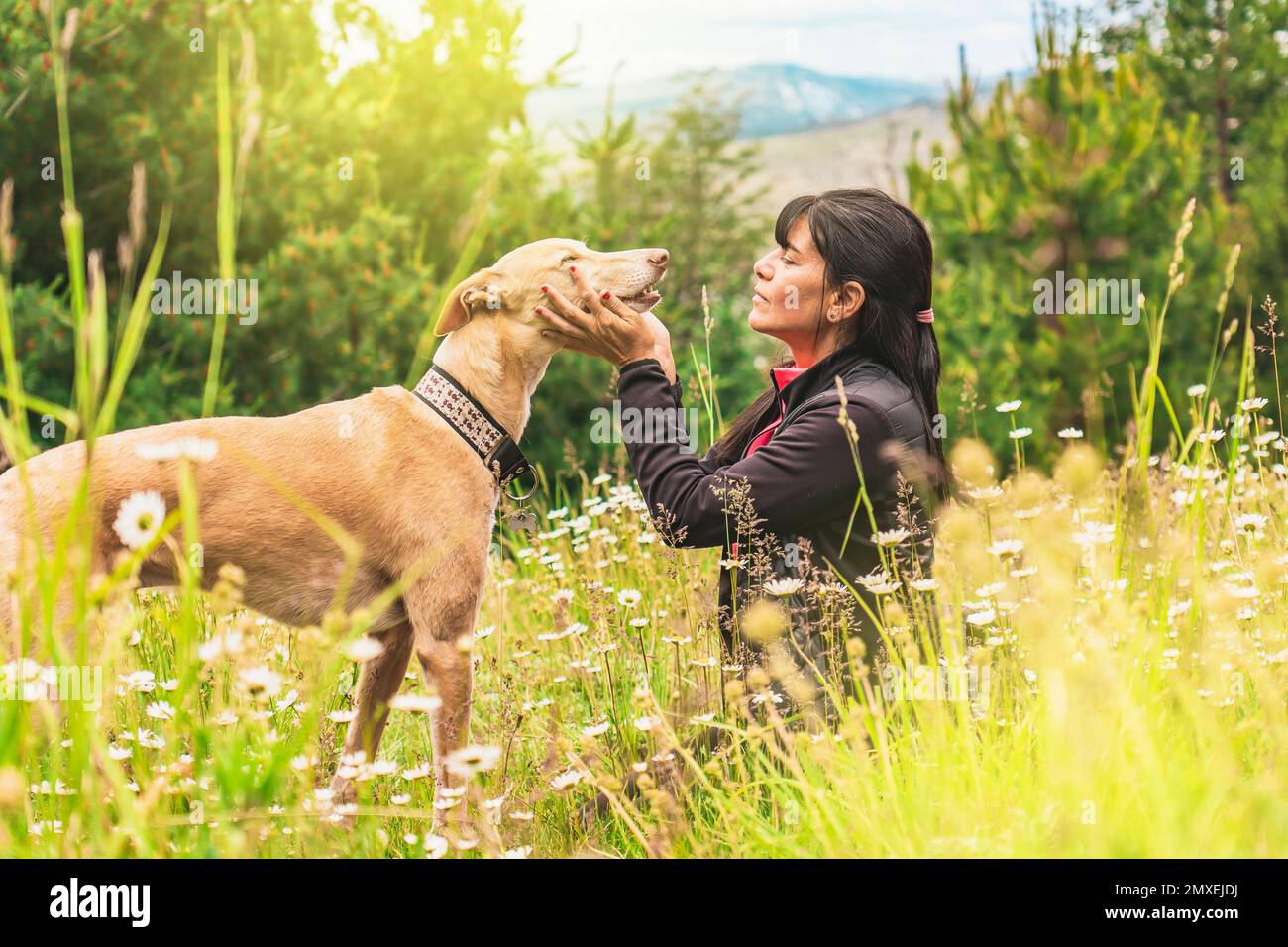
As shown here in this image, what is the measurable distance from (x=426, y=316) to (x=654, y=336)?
5861 millimetres

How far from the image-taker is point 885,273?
341cm

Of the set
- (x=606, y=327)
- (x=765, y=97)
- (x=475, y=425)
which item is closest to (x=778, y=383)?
(x=606, y=327)

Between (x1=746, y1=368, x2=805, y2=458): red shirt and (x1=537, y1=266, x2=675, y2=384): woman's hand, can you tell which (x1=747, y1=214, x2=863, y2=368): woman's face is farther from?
(x1=537, y1=266, x2=675, y2=384): woman's hand

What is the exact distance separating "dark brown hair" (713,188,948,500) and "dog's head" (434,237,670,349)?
0.61 m

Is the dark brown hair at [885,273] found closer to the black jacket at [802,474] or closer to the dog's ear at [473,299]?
the black jacket at [802,474]

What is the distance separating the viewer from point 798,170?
76688mm

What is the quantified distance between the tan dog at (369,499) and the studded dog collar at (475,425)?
0.11 feet

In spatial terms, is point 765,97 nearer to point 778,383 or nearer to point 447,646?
point 778,383

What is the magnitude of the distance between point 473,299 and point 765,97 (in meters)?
72.0

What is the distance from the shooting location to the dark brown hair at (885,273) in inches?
134

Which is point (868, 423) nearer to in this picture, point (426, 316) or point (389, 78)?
point (426, 316)

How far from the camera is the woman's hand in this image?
3.49 meters
